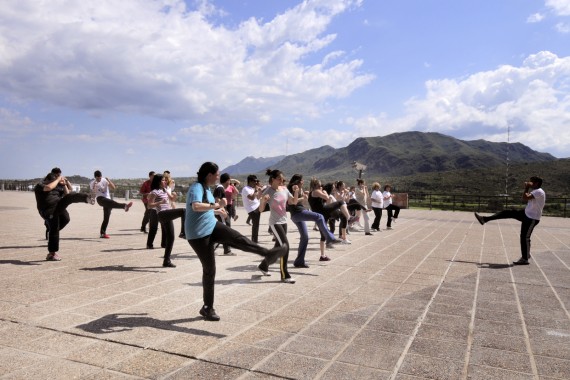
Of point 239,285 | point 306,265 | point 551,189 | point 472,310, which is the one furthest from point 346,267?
point 551,189

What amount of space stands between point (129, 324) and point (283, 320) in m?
1.58

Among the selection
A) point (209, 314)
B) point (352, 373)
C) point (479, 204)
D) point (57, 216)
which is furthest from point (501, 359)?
point (479, 204)

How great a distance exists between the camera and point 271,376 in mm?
3256

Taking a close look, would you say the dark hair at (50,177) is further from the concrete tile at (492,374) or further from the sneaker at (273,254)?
the concrete tile at (492,374)

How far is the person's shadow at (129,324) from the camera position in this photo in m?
4.19

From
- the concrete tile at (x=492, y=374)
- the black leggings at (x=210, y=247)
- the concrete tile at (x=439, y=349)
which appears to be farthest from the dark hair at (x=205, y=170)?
the concrete tile at (x=492, y=374)

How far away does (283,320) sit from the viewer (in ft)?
15.2

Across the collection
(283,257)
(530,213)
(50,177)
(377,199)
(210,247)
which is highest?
(50,177)

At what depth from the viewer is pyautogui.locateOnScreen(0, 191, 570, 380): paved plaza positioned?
3.45 metres

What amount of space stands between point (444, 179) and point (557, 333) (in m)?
103

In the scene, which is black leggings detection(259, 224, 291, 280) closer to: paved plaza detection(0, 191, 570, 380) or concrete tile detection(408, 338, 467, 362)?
paved plaza detection(0, 191, 570, 380)

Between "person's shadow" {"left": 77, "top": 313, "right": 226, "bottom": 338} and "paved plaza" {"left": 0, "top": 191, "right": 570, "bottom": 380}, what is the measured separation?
0.06 ft

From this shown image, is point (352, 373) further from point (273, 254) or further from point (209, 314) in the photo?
point (273, 254)

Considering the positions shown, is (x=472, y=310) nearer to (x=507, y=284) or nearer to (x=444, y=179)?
(x=507, y=284)
